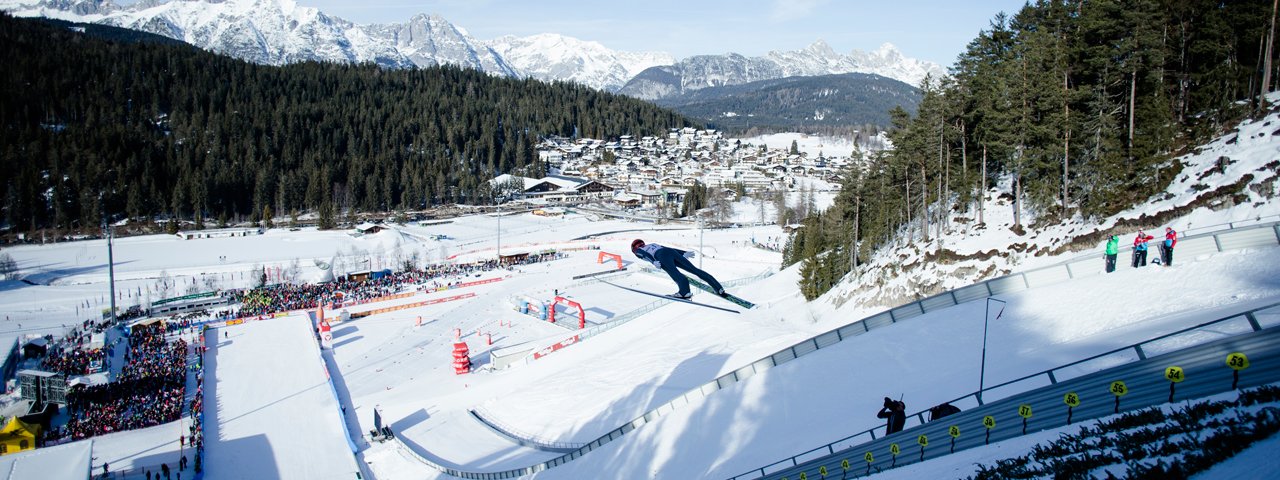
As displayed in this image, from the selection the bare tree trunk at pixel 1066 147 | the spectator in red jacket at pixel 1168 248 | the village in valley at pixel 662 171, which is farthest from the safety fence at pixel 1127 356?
the village in valley at pixel 662 171

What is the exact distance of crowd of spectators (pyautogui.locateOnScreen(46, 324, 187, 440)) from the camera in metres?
20.6

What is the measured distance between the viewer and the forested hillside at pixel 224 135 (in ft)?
235

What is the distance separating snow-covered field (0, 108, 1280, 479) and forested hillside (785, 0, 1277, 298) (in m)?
1.32

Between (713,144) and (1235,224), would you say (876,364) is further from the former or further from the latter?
(713,144)

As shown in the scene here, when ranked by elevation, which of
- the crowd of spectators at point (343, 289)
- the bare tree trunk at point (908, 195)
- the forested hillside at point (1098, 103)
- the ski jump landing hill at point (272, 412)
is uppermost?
the forested hillside at point (1098, 103)

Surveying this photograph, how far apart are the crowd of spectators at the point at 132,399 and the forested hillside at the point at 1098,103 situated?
23718 mm

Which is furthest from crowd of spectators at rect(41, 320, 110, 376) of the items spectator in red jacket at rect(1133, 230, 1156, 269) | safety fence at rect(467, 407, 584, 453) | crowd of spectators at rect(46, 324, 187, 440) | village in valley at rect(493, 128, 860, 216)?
village in valley at rect(493, 128, 860, 216)

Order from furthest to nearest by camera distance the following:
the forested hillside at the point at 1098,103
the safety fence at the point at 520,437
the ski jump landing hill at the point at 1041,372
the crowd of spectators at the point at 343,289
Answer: the crowd of spectators at the point at 343,289
the forested hillside at the point at 1098,103
the safety fence at the point at 520,437
the ski jump landing hill at the point at 1041,372

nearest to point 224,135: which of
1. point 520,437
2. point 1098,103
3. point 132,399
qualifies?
point 132,399

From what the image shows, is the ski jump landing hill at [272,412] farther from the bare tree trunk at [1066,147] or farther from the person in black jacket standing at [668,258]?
the bare tree trunk at [1066,147]

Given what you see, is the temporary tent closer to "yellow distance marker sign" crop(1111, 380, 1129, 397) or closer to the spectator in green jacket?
"yellow distance marker sign" crop(1111, 380, 1129, 397)

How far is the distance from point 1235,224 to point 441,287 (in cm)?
3637

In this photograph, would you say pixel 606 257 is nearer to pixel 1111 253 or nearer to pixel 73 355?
pixel 73 355

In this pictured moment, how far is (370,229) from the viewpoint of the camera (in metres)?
61.8
